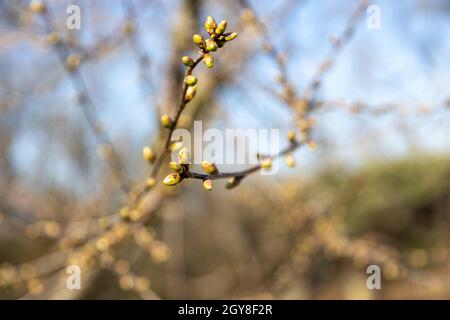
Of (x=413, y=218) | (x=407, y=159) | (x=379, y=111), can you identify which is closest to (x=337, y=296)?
(x=413, y=218)

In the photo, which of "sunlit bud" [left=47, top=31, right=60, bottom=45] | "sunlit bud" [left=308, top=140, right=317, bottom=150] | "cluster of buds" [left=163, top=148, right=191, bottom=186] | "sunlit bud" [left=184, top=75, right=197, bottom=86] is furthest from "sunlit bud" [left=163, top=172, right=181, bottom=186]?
"sunlit bud" [left=47, top=31, right=60, bottom=45]

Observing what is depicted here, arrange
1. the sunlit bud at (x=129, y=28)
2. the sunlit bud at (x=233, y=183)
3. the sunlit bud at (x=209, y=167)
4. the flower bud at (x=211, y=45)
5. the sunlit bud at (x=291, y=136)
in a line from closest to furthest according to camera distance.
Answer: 1. the flower bud at (x=211, y=45)
2. the sunlit bud at (x=209, y=167)
3. the sunlit bud at (x=233, y=183)
4. the sunlit bud at (x=291, y=136)
5. the sunlit bud at (x=129, y=28)

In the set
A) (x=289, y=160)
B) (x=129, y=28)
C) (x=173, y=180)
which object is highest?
(x=129, y=28)

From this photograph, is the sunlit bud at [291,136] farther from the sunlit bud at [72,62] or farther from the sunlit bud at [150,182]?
the sunlit bud at [72,62]

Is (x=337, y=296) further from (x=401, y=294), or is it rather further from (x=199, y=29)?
(x=199, y=29)

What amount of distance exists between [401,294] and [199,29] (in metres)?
7.43

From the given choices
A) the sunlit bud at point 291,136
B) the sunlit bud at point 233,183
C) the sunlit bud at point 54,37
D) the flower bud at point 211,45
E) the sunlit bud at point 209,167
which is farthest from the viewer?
the sunlit bud at point 54,37

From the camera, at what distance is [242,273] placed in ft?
12.0

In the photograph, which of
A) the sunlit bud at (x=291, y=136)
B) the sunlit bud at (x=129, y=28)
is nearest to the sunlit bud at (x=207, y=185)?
the sunlit bud at (x=291, y=136)

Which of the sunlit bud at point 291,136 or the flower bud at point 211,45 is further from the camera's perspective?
the sunlit bud at point 291,136

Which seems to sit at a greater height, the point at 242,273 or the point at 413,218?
the point at 413,218

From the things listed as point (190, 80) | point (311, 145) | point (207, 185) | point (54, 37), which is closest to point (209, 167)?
point (207, 185)

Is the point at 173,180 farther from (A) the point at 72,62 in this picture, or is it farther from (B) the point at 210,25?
(A) the point at 72,62
